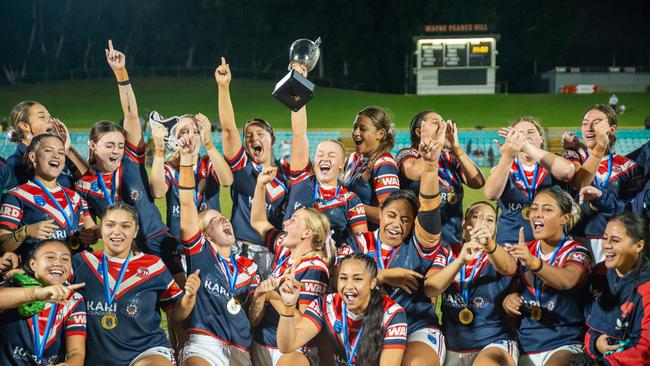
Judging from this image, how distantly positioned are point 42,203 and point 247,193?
1418 millimetres

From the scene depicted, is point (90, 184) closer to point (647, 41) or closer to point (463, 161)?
point (463, 161)

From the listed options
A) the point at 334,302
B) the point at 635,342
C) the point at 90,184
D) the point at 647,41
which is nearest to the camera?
the point at 635,342

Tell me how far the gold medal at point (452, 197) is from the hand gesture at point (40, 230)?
9.10ft

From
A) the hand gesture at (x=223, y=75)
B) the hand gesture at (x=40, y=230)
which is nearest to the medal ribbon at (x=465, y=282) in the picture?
the hand gesture at (x=223, y=75)

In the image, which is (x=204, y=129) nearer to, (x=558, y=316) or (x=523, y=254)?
(x=523, y=254)

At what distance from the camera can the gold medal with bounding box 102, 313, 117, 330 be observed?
13.9 ft

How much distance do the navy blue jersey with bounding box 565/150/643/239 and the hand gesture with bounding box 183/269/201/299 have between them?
2815 millimetres

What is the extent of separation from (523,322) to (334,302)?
3.80 feet

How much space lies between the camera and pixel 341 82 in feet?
171

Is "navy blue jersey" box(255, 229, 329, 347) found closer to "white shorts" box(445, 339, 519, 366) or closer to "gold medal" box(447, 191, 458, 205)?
"white shorts" box(445, 339, 519, 366)

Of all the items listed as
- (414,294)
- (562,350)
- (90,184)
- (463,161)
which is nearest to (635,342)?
(562,350)

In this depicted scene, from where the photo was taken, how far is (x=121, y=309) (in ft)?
14.0

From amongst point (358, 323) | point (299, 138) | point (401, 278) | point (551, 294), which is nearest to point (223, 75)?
point (299, 138)

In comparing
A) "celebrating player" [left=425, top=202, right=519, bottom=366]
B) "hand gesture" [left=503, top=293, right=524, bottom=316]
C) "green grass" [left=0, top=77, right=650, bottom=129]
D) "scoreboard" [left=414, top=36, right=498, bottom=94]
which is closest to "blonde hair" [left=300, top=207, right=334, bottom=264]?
"celebrating player" [left=425, top=202, right=519, bottom=366]
